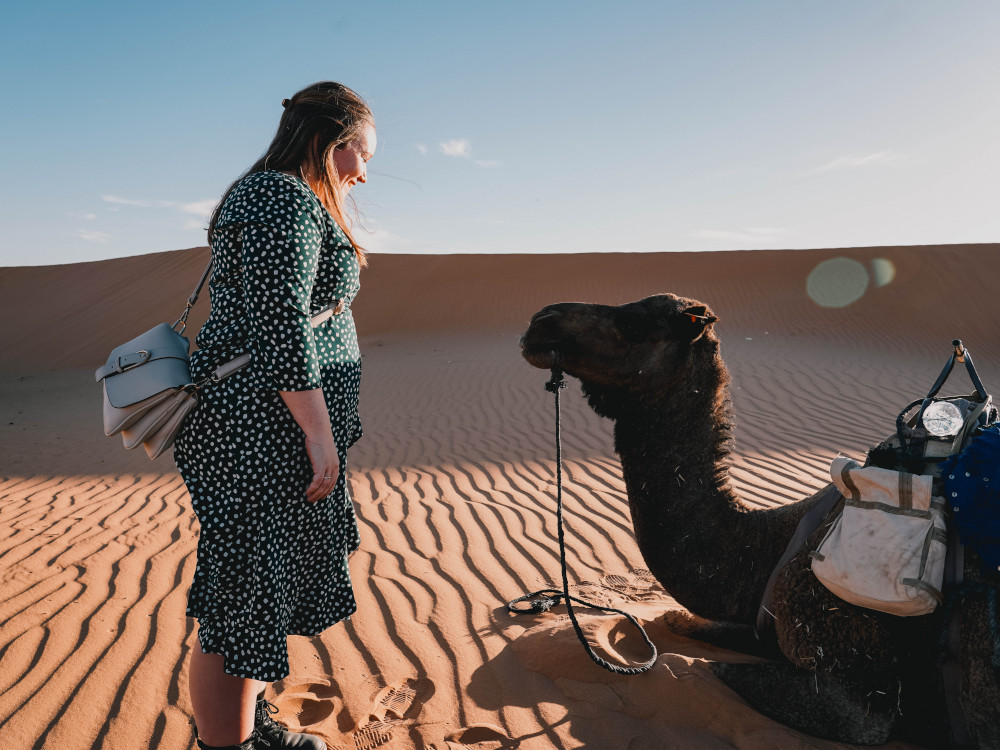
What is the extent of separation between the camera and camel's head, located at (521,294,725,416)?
2.57 m

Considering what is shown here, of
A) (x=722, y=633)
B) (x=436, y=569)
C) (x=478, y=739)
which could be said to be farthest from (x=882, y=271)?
(x=478, y=739)

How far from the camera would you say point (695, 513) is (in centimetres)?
262

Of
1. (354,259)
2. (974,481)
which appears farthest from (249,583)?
(974,481)

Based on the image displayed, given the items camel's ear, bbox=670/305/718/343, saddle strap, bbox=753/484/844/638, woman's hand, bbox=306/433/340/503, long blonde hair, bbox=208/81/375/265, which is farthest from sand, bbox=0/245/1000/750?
long blonde hair, bbox=208/81/375/265

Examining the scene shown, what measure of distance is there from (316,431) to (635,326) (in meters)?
1.35

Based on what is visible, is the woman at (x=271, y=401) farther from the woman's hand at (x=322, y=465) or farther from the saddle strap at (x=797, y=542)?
the saddle strap at (x=797, y=542)

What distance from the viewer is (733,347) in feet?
58.0

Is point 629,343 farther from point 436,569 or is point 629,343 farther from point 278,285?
point 436,569

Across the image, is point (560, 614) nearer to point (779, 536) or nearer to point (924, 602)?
point (779, 536)

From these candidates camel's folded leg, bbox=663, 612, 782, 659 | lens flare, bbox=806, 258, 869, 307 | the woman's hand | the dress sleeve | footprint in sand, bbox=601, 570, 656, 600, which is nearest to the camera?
the dress sleeve

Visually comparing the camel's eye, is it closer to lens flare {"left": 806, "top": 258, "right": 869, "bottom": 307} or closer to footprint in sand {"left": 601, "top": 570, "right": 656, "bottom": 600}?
footprint in sand {"left": 601, "top": 570, "right": 656, "bottom": 600}

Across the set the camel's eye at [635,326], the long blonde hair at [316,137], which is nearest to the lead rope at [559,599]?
the camel's eye at [635,326]

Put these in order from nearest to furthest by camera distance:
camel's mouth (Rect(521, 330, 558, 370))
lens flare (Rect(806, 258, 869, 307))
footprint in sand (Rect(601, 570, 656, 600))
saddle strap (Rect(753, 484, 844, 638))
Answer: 1. saddle strap (Rect(753, 484, 844, 638))
2. camel's mouth (Rect(521, 330, 558, 370))
3. footprint in sand (Rect(601, 570, 656, 600))
4. lens flare (Rect(806, 258, 869, 307))

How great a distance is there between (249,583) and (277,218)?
1002mm
